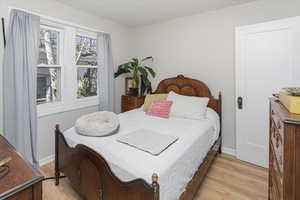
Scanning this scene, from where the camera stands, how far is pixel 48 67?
2631 mm

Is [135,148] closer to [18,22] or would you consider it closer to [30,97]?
[30,97]

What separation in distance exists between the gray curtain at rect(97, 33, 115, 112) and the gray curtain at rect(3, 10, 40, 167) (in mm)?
1049

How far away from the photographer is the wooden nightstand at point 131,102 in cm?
341

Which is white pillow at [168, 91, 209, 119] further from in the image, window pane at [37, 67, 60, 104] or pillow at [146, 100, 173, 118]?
window pane at [37, 67, 60, 104]

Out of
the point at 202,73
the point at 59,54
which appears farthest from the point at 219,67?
the point at 59,54

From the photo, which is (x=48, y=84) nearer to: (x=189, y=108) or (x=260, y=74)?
(x=189, y=108)

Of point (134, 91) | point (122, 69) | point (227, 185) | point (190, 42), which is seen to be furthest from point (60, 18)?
point (227, 185)

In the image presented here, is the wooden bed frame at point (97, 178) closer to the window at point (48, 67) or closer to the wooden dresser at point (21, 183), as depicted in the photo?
the wooden dresser at point (21, 183)

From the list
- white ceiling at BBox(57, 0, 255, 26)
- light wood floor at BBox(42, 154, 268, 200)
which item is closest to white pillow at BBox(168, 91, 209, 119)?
light wood floor at BBox(42, 154, 268, 200)

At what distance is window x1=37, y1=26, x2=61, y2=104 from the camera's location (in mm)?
2561

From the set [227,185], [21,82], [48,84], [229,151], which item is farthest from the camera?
[229,151]

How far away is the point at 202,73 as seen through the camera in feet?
10.0

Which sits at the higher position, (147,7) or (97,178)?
(147,7)

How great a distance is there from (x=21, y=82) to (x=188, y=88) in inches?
98.3
